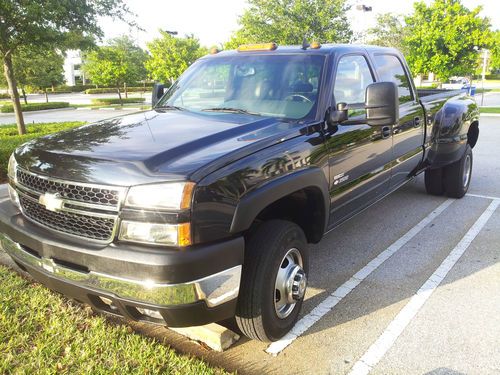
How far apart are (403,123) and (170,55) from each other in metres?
27.6

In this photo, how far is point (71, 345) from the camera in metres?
2.70

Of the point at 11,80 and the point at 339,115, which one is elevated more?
the point at 11,80

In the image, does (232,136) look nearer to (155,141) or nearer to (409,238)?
(155,141)

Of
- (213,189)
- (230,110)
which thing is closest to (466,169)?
(230,110)

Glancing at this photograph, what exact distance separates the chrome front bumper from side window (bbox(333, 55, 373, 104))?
1.77m

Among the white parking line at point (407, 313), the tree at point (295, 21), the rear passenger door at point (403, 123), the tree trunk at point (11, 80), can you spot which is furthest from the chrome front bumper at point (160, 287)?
the tree at point (295, 21)

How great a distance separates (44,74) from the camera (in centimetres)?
3102

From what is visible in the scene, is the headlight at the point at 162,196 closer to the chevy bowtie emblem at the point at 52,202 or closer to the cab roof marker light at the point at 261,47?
the chevy bowtie emblem at the point at 52,202

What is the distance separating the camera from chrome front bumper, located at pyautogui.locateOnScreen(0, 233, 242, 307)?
211cm

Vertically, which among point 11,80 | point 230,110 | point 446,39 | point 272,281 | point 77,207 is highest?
point 446,39

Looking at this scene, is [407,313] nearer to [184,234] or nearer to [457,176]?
[184,234]

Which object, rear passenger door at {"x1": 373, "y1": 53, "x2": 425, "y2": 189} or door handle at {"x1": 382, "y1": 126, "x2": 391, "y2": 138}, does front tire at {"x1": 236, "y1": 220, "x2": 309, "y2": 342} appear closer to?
door handle at {"x1": 382, "y1": 126, "x2": 391, "y2": 138}

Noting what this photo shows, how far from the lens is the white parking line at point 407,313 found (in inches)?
103

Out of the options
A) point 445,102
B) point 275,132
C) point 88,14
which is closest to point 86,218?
point 275,132
